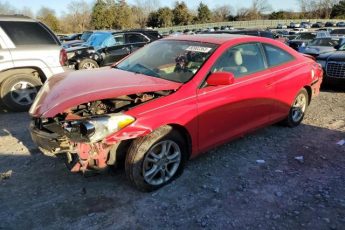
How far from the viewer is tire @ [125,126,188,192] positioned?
143 inches

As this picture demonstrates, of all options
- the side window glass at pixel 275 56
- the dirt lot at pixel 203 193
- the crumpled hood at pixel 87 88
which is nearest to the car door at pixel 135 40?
the side window glass at pixel 275 56

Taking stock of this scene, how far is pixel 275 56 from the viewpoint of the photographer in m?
5.37

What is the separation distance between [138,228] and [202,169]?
56.5 inches

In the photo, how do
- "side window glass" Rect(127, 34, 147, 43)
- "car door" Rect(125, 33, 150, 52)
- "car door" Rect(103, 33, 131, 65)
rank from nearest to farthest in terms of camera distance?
"car door" Rect(103, 33, 131, 65)
"car door" Rect(125, 33, 150, 52)
"side window glass" Rect(127, 34, 147, 43)

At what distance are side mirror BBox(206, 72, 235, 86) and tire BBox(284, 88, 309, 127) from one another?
2237 mm

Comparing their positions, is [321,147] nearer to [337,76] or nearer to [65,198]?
[65,198]

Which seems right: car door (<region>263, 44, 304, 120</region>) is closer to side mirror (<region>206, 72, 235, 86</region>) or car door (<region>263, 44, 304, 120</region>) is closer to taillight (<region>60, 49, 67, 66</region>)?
side mirror (<region>206, 72, 235, 86</region>)

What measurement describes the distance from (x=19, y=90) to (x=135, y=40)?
258 inches

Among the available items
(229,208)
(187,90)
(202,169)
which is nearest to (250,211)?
(229,208)

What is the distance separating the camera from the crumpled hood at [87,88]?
3.66 meters

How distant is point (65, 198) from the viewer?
3775 mm

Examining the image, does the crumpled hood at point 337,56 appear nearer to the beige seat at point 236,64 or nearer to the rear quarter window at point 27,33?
the beige seat at point 236,64

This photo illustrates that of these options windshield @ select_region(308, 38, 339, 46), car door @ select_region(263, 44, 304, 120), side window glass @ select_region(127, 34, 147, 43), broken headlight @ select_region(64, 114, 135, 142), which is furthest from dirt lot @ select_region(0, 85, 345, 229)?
windshield @ select_region(308, 38, 339, 46)

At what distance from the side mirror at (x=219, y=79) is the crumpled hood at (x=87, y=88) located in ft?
1.21
